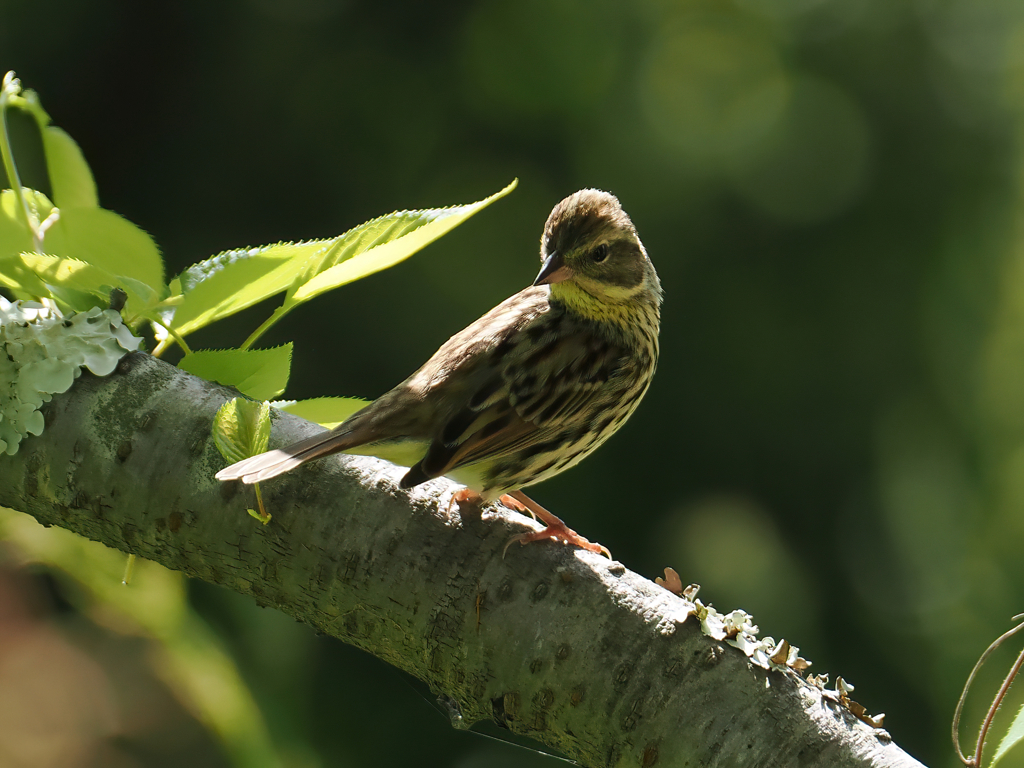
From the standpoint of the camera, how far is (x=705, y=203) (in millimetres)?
→ 4902

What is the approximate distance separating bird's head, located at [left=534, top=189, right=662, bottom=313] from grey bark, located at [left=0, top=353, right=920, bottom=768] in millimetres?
737

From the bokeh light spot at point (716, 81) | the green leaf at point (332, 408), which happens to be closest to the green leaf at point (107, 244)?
the green leaf at point (332, 408)

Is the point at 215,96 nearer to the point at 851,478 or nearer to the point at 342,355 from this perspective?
the point at 342,355

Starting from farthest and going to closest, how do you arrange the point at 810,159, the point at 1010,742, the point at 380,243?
the point at 810,159 < the point at 380,243 < the point at 1010,742

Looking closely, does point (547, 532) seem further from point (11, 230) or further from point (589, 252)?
point (589, 252)

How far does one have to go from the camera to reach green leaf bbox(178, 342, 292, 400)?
1138 mm

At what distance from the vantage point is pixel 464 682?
1.03 metres

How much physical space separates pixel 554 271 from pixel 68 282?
912 mm

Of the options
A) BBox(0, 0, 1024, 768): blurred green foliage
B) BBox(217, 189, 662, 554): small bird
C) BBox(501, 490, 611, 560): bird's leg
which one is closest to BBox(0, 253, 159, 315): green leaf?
BBox(217, 189, 662, 554): small bird

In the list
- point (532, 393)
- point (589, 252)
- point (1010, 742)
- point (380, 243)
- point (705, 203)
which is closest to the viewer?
point (1010, 742)

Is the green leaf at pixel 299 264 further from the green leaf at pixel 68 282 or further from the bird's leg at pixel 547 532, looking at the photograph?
the bird's leg at pixel 547 532

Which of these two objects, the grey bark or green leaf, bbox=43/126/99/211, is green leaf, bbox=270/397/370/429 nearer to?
the grey bark

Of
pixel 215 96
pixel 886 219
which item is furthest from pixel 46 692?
pixel 886 219

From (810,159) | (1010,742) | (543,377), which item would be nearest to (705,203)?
(810,159)
